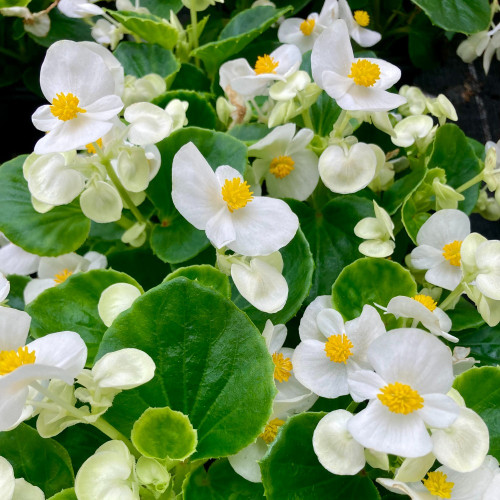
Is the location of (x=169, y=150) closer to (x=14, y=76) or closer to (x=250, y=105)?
(x=250, y=105)

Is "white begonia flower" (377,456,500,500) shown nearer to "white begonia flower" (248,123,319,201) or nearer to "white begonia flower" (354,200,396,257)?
"white begonia flower" (354,200,396,257)

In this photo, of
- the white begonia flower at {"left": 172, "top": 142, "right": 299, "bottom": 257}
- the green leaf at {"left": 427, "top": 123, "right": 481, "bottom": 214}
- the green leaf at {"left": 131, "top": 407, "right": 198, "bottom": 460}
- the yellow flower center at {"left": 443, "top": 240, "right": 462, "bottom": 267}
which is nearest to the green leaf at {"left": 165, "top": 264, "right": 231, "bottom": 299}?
the white begonia flower at {"left": 172, "top": 142, "right": 299, "bottom": 257}

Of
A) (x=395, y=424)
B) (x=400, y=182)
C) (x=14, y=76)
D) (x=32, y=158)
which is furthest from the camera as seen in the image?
(x=14, y=76)

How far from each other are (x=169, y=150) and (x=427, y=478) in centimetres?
43

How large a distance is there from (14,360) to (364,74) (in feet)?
1.36

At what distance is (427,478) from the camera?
1.70 ft

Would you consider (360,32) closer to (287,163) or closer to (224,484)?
(287,163)

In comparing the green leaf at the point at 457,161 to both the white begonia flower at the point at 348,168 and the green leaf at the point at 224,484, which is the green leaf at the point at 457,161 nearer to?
the white begonia flower at the point at 348,168

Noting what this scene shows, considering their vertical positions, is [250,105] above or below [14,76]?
above

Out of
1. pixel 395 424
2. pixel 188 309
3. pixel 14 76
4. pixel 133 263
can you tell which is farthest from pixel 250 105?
pixel 14 76

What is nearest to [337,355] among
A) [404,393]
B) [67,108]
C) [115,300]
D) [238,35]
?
[404,393]

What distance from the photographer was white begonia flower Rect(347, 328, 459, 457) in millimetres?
435

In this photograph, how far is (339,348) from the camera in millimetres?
545

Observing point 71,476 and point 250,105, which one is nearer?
point 71,476
